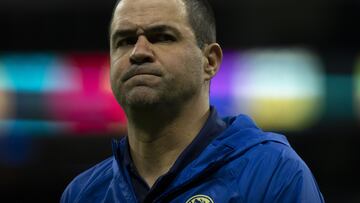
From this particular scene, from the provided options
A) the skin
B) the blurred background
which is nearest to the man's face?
the skin

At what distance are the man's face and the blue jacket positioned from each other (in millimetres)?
234

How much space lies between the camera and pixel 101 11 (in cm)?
909

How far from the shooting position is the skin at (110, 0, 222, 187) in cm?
267

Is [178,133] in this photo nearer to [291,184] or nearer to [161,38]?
[161,38]

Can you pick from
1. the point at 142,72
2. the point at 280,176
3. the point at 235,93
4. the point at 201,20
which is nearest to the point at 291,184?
the point at 280,176

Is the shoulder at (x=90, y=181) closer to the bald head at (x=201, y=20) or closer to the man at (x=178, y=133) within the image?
the man at (x=178, y=133)

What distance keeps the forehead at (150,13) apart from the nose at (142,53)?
0.24 feet

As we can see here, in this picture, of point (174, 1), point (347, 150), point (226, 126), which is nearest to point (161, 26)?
point (174, 1)

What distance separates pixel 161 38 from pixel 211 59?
0.27m

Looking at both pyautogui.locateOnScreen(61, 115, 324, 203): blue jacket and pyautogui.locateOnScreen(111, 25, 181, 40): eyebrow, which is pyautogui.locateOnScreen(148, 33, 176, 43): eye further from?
pyautogui.locateOnScreen(61, 115, 324, 203): blue jacket

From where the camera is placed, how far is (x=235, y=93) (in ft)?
28.0

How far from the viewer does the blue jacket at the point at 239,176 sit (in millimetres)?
2473

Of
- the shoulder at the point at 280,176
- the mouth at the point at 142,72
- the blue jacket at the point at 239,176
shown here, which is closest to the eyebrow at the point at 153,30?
the mouth at the point at 142,72

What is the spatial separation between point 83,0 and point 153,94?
657cm
